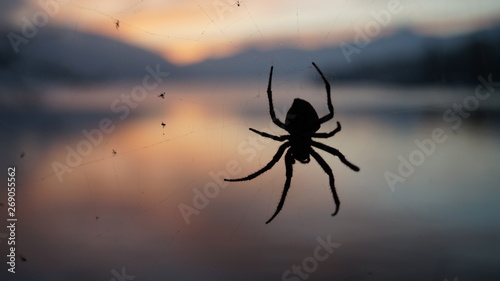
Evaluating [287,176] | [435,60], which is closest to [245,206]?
[287,176]

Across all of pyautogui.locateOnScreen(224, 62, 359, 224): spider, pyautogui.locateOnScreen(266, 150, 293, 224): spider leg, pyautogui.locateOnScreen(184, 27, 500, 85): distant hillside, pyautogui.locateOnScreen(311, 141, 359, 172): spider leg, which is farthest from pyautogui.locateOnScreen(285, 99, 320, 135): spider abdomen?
pyautogui.locateOnScreen(184, 27, 500, 85): distant hillside

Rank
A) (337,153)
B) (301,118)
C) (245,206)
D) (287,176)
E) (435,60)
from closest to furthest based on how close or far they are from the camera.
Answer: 1. (301,118)
2. (337,153)
3. (287,176)
4. (245,206)
5. (435,60)

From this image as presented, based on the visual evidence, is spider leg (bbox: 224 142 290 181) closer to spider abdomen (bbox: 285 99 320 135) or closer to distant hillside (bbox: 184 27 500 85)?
spider abdomen (bbox: 285 99 320 135)

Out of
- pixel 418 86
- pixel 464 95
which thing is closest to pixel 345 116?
pixel 418 86

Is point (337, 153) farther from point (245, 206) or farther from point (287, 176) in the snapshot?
point (245, 206)

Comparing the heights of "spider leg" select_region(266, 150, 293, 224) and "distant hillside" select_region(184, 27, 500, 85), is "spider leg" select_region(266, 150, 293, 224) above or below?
below

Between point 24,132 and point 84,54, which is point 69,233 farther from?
point 24,132
